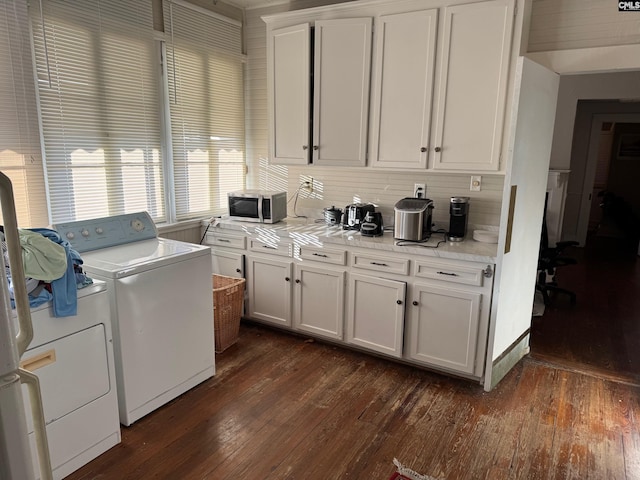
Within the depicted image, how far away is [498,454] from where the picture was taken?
2.33 m

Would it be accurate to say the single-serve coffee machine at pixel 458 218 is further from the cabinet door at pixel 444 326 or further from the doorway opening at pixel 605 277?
the doorway opening at pixel 605 277

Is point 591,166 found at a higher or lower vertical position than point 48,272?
higher

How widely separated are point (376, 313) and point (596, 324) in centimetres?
236

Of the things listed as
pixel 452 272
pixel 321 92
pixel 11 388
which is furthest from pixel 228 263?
pixel 11 388

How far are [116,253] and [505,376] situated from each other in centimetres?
278

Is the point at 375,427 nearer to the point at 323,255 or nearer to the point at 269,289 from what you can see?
the point at 323,255

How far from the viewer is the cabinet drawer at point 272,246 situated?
3.57 metres

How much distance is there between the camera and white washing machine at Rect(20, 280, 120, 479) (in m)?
1.99

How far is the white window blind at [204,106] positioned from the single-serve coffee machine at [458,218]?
2265mm

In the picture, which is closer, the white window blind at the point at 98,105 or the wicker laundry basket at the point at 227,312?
the white window blind at the point at 98,105

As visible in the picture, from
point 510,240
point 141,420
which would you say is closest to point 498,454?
point 510,240

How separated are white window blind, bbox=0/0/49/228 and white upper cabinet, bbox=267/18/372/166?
5.81ft

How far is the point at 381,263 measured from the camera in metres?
3.14

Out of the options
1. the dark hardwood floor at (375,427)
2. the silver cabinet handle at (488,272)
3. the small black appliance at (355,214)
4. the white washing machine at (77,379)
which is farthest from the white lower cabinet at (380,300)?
the white washing machine at (77,379)
